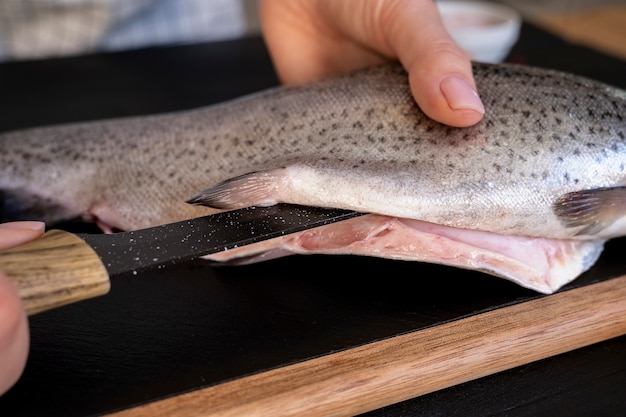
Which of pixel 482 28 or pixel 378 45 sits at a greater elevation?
pixel 378 45

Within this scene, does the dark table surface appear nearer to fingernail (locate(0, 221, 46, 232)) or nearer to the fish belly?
the fish belly

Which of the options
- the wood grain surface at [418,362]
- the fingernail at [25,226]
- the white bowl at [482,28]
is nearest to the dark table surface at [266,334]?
the wood grain surface at [418,362]

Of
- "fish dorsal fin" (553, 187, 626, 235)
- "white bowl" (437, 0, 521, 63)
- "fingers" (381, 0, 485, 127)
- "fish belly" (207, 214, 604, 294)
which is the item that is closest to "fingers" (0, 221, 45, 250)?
"fish belly" (207, 214, 604, 294)

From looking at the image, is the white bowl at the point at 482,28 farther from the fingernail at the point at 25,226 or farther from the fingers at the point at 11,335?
the fingers at the point at 11,335

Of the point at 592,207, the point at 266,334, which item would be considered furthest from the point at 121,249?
the point at 592,207

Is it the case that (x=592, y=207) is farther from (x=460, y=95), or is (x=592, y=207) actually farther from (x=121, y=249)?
(x=121, y=249)

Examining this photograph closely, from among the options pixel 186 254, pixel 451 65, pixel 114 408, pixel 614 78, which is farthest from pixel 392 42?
pixel 614 78
